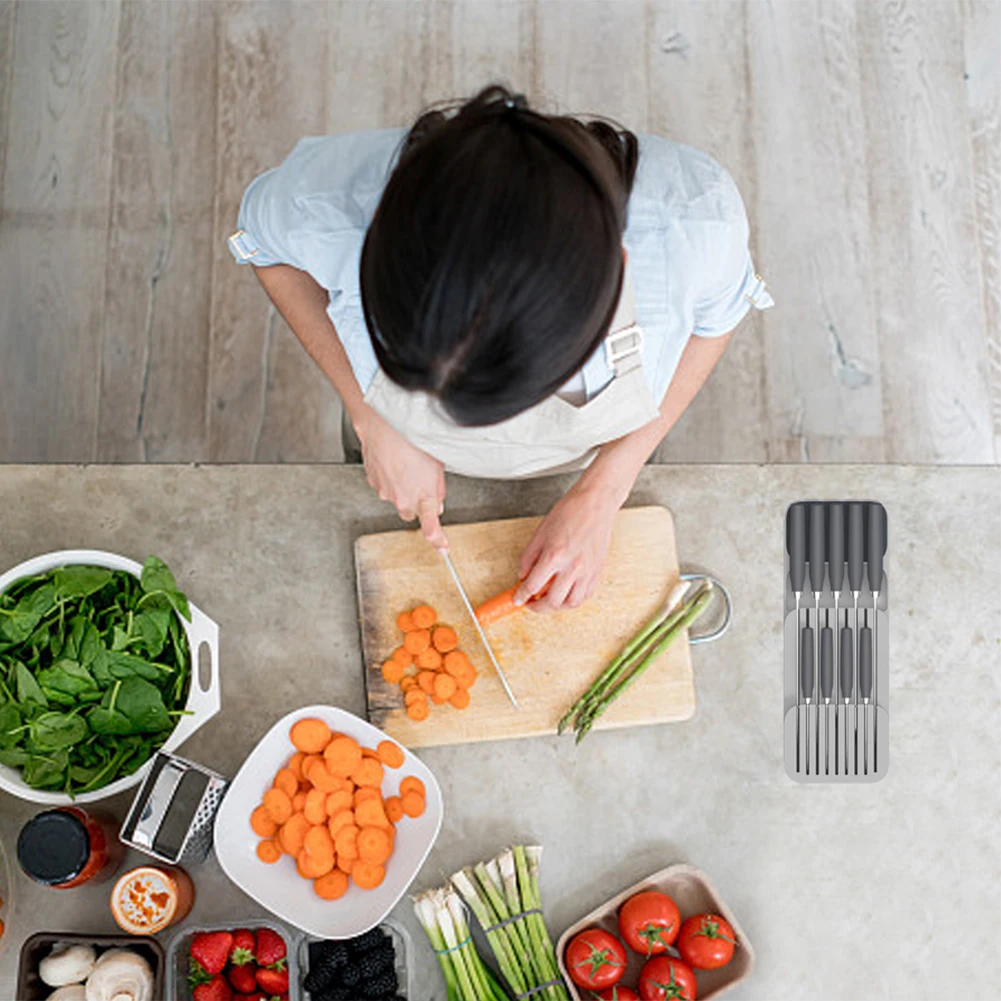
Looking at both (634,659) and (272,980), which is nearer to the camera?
(272,980)

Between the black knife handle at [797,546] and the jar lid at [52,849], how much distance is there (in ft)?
2.98

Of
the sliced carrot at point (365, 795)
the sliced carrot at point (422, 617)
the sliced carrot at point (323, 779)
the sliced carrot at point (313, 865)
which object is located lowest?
the sliced carrot at point (313, 865)

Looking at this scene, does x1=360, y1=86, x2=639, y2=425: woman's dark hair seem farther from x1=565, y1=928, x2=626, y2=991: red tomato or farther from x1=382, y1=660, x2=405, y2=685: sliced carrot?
x1=565, y1=928, x2=626, y2=991: red tomato

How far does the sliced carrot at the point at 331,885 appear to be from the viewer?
A: 117 cm

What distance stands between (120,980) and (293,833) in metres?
0.24

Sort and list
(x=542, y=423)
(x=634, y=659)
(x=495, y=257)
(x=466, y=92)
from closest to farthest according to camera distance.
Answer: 1. (x=495, y=257)
2. (x=542, y=423)
3. (x=634, y=659)
4. (x=466, y=92)

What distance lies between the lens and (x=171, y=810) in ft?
3.79

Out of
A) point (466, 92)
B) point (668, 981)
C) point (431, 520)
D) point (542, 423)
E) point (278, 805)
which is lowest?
point (668, 981)

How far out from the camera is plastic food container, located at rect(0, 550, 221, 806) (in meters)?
1.15

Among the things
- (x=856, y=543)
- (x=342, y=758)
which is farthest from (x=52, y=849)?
(x=856, y=543)

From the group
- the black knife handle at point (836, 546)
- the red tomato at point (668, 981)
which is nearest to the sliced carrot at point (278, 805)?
the red tomato at point (668, 981)

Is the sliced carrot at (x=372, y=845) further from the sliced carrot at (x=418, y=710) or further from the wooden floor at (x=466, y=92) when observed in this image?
the wooden floor at (x=466, y=92)

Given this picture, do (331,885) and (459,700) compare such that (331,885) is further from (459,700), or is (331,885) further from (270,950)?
(459,700)

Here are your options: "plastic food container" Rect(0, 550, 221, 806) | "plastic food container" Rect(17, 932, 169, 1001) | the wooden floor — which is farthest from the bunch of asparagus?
the wooden floor
